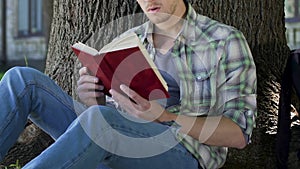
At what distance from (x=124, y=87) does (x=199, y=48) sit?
0.45 m

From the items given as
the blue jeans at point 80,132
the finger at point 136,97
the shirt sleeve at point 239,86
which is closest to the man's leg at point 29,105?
the blue jeans at point 80,132

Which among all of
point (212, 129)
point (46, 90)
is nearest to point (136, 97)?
point (212, 129)

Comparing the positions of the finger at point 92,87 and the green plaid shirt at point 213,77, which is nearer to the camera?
the green plaid shirt at point 213,77

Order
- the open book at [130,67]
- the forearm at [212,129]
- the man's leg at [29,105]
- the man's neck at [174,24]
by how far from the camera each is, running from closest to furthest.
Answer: the open book at [130,67] < the forearm at [212,129] < the man's leg at [29,105] < the man's neck at [174,24]

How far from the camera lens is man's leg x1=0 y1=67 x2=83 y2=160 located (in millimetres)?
2471

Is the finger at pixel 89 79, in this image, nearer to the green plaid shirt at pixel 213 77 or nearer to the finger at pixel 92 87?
the finger at pixel 92 87

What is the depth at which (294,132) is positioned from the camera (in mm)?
2930

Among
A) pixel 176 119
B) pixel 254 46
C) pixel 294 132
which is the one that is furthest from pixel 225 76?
pixel 254 46

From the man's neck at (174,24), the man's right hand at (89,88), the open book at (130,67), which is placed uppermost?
the man's neck at (174,24)

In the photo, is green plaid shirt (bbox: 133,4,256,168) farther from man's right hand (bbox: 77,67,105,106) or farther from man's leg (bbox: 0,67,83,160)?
man's leg (bbox: 0,67,83,160)

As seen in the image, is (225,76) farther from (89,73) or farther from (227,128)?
(89,73)

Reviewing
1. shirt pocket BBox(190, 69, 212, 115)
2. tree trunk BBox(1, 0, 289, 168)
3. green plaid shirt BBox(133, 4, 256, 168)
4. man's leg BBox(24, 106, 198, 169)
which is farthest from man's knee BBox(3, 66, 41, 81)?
tree trunk BBox(1, 0, 289, 168)

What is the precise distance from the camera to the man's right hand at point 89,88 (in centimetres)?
250

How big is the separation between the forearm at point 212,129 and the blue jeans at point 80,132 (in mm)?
99
